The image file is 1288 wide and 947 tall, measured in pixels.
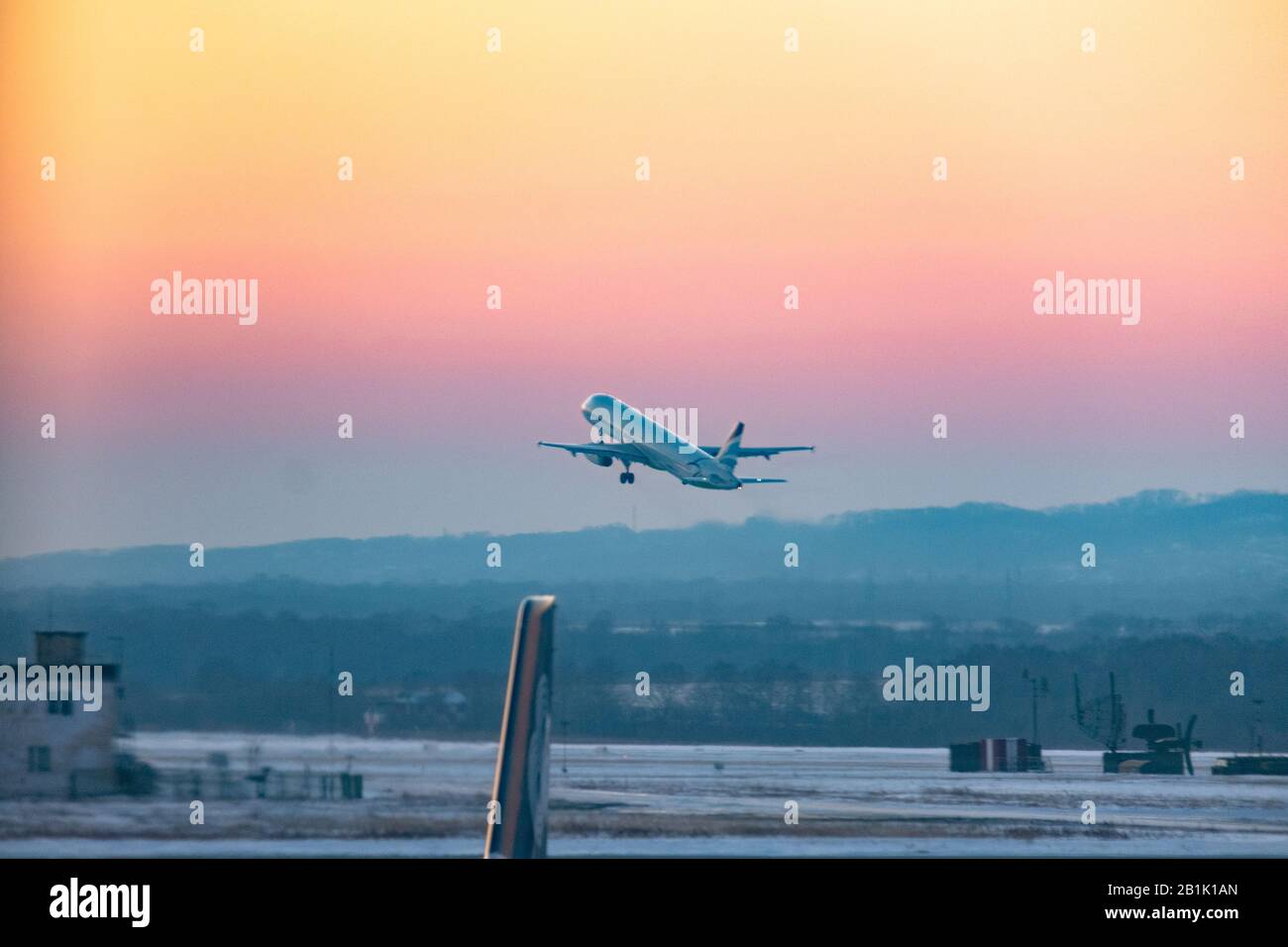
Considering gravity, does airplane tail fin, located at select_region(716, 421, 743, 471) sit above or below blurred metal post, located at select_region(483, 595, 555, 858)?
above

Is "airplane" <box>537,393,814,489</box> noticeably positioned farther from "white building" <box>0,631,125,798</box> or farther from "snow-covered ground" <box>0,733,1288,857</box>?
"white building" <box>0,631,125,798</box>

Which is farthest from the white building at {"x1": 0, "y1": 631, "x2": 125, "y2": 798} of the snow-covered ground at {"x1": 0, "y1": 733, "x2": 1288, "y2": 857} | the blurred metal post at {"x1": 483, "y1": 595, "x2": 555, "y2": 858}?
the blurred metal post at {"x1": 483, "y1": 595, "x2": 555, "y2": 858}

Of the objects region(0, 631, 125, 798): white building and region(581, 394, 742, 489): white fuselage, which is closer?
region(0, 631, 125, 798): white building

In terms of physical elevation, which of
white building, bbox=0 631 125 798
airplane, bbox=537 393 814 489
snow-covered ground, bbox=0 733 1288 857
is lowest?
snow-covered ground, bbox=0 733 1288 857

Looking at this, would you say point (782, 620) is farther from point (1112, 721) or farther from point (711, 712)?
point (1112, 721)

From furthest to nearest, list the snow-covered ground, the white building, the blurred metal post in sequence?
the white building, the snow-covered ground, the blurred metal post

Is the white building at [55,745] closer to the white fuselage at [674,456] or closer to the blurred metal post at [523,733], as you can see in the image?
the blurred metal post at [523,733]
